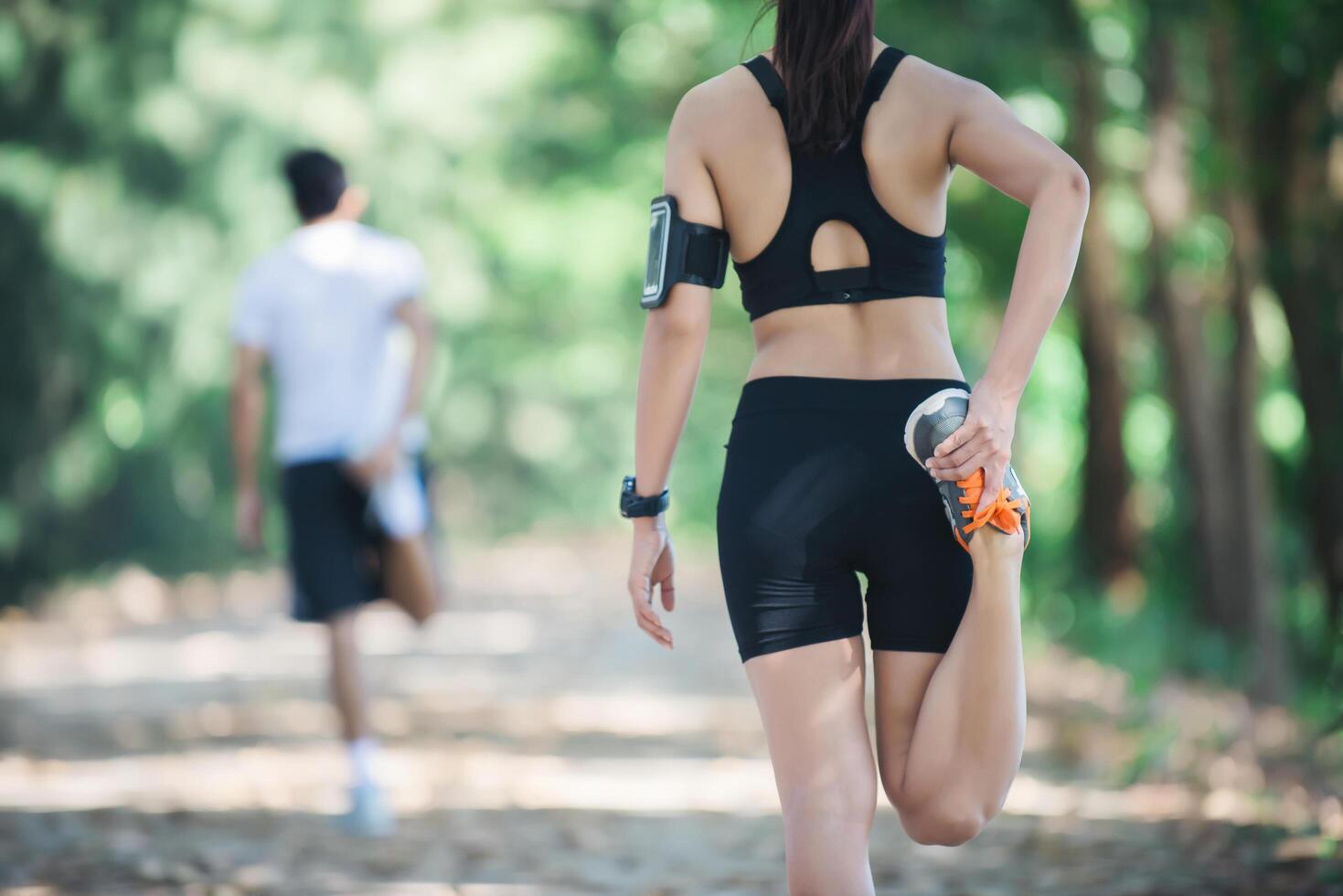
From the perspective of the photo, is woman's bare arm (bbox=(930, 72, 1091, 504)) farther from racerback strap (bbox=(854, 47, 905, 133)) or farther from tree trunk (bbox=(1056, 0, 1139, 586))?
tree trunk (bbox=(1056, 0, 1139, 586))

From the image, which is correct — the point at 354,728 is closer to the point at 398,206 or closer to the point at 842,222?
the point at 842,222

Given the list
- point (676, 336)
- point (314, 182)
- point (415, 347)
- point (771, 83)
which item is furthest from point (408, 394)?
point (771, 83)

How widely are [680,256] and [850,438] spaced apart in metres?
0.47

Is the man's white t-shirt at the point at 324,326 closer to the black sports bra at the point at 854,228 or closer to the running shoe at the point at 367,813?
the running shoe at the point at 367,813

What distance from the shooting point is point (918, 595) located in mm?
3088

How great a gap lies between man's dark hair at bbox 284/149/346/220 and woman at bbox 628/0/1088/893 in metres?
3.52

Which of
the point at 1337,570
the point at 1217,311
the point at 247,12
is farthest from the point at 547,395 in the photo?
the point at 1337,570

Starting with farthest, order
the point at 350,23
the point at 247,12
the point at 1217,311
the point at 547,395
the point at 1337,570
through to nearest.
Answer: the point at 547,395 < the point at 350,23 < the point at 247,12 < the point at 1217,311 < the point at 1337,570

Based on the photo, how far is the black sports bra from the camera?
10.0 feet

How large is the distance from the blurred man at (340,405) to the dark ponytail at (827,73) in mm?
3552

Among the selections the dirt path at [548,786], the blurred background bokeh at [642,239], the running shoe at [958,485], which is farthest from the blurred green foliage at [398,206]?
the running shoe at [958,485]

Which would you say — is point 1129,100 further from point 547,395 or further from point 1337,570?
point 547,395

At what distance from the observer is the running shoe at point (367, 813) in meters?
6.08

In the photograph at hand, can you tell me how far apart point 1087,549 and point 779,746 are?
10.0 metres
